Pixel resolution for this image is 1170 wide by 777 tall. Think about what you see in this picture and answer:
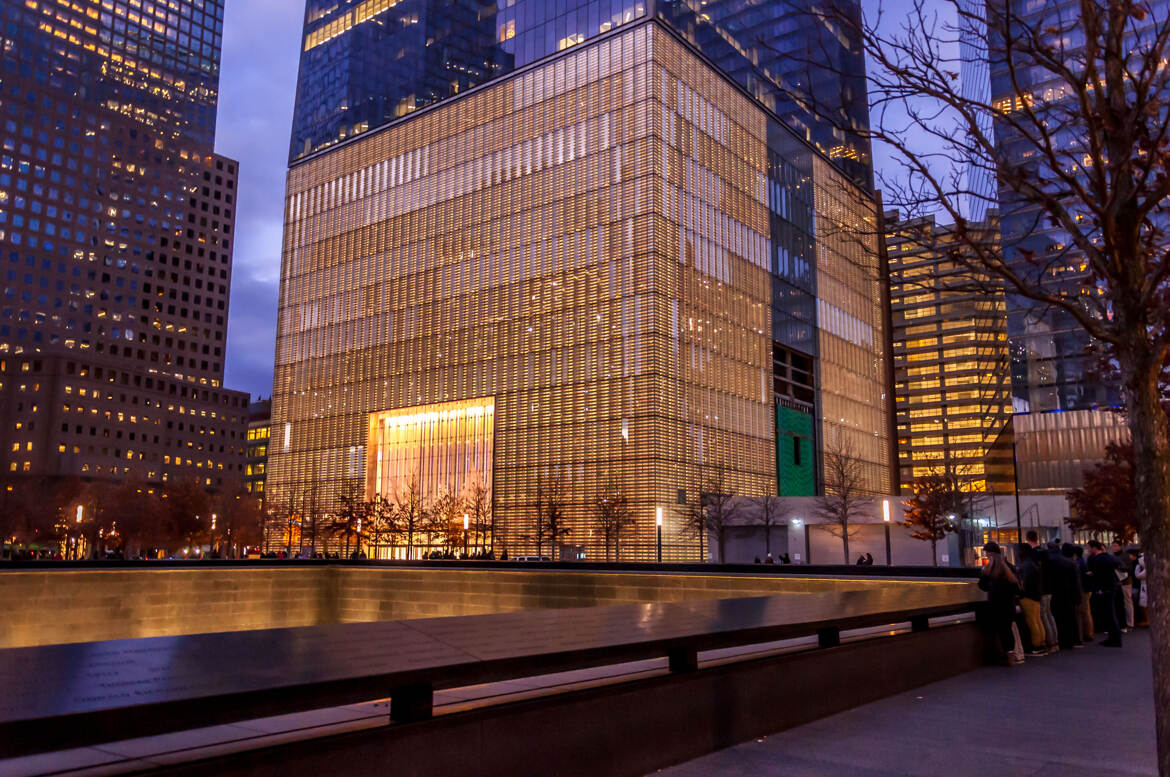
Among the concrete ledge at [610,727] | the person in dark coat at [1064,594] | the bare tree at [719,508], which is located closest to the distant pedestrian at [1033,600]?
the person in dark coat at [1064,594]

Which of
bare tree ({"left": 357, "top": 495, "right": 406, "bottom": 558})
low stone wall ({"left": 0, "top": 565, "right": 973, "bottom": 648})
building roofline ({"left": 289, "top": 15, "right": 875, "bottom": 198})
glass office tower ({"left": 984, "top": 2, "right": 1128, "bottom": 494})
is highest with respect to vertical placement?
building roofline ({"left": 289, "top": 15, "right": 875, "bottom": 198})

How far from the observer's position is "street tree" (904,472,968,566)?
5580cm

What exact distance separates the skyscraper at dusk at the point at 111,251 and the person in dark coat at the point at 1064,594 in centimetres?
14762

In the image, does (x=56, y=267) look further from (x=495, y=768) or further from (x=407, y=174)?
(x=495, y=768)

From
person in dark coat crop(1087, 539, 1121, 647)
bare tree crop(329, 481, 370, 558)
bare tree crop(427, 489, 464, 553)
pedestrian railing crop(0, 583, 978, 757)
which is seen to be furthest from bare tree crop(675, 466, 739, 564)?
pedestrian railing crop(0, 583, 978, 757)

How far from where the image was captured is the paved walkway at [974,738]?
22.7 ft

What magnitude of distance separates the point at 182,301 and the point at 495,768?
17603 centimetres

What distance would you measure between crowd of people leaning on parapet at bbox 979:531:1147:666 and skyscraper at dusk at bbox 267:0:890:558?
46.4 m

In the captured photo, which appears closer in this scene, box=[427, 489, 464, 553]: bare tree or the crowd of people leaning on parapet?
the crowd of people leaning on parapet

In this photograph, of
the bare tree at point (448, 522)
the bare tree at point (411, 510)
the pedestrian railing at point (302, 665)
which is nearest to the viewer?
the pedestrian railing at point (302, 665)

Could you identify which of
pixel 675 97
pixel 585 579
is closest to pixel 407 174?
pixel 675 97

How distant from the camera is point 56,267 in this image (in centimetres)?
15100

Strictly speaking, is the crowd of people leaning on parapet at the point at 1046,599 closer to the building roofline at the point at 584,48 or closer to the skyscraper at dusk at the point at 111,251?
the building roofline at the point at 584,48

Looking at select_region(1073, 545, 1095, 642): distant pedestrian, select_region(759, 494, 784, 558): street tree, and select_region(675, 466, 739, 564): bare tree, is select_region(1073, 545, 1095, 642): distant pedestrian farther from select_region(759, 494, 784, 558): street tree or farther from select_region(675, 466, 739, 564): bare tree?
select_region(759, 494, 784, 558): street tree
